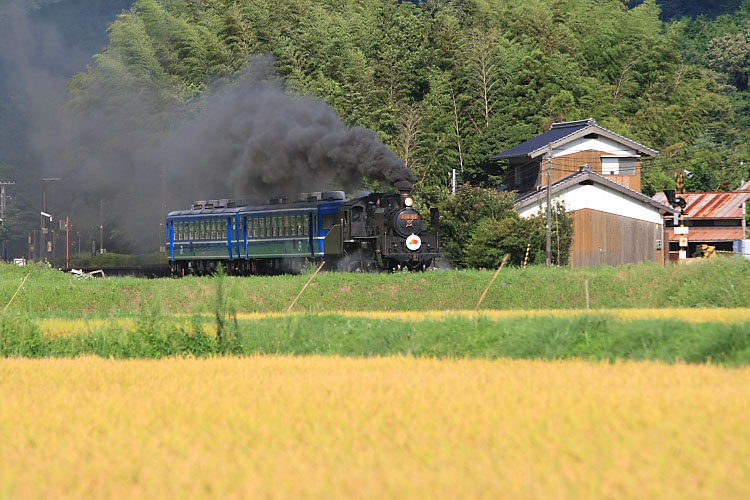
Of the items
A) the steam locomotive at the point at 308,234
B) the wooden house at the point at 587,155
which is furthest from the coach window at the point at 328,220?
the wooden house at the point at 587,155

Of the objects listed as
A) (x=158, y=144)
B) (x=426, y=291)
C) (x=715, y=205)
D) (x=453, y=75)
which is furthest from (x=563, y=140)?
(x=158, y=144)

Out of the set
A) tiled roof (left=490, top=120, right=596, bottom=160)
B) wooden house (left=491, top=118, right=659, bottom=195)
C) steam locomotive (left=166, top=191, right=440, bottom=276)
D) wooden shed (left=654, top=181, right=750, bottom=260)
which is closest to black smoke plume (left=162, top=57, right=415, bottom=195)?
steam locomotive (left=166, top=191, right=440, bottom=276)

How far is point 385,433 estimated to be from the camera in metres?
8.85

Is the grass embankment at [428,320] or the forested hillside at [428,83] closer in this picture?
the grass embankment at [428,320]

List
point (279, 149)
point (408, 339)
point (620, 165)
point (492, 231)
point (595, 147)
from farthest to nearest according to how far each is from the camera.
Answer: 1. point (620, 165)
2. point (595, 147)
3. point (279, 149)
4. point (492, 231)
5. point (408, 339)

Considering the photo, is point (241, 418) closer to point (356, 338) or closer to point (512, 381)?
point (512, 381)

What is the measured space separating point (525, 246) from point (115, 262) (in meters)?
36.7

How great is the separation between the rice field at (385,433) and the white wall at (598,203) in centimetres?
2925

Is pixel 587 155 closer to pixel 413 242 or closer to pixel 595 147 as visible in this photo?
pixel 595 147

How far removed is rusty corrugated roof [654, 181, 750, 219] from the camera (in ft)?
183

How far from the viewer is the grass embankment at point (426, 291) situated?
2658cm

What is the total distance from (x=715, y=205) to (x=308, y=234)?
→ 102 feet

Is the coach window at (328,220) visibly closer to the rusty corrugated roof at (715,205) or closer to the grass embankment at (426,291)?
the grass embankment at (426,291)

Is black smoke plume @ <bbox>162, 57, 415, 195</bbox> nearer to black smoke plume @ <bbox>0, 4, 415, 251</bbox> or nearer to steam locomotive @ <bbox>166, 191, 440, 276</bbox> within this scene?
black smoke plume @ <bbox>0, 4, 415, 251</bbox>
